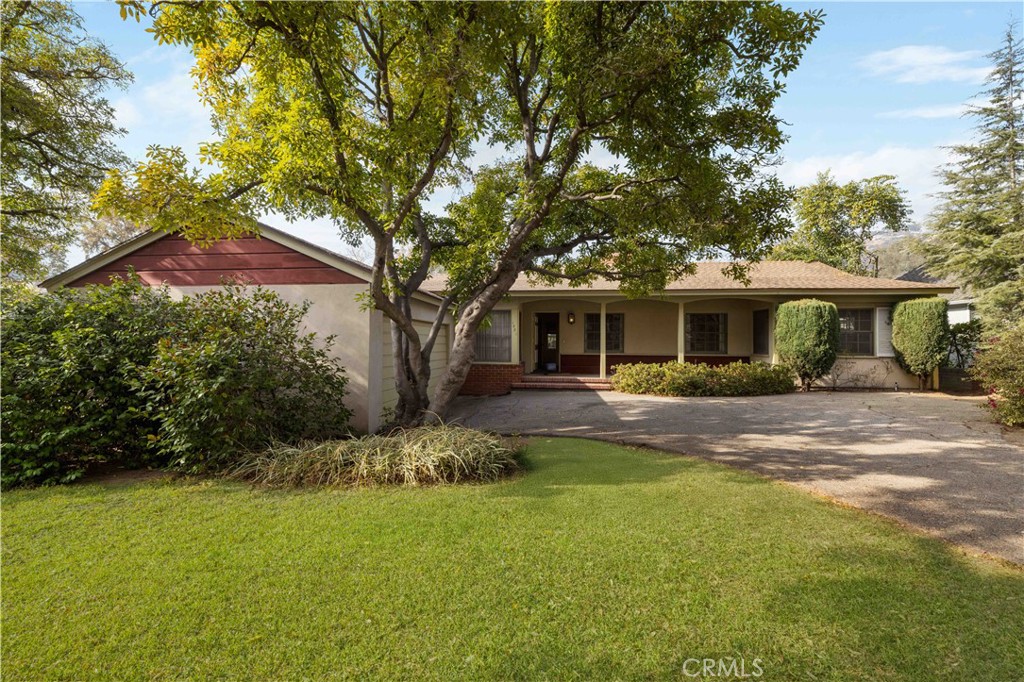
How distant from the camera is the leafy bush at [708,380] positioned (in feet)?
42.5

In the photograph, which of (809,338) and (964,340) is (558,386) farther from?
(964,340)

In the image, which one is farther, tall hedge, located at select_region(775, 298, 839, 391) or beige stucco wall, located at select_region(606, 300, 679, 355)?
beige stucco wall, located at select_region(606, 300, 679, 355)

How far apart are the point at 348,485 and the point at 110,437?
9.95ft

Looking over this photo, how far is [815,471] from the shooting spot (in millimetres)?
5867

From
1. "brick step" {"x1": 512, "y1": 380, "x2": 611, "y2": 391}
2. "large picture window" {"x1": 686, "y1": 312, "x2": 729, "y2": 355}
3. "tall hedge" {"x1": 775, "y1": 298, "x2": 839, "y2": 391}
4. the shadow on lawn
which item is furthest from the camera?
"large picture window" {"x1": 686, "y1": 312, "x2": 729, "y2": 355}

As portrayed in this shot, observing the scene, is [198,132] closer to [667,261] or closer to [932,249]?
[667,261]

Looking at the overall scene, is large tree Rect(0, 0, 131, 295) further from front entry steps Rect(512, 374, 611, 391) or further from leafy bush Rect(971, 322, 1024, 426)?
leafy bush Rect(971, 322, 1024, 426)

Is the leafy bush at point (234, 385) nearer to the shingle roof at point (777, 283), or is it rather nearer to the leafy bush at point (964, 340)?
the shingle roof at point (777, 283)

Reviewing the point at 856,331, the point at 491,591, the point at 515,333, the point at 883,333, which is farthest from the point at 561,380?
the point at 491,591

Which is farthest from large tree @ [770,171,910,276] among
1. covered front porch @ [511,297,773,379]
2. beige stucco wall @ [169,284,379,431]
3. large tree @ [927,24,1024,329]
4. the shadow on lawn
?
the shadow on lawn

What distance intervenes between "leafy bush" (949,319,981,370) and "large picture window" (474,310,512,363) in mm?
13326

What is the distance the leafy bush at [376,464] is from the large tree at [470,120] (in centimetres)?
203

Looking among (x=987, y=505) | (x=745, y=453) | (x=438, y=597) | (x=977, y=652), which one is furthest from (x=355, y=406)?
(x=987, y=505)

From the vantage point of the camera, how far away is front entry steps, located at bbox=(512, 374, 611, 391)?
47.6ft
